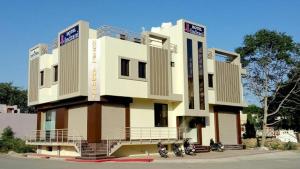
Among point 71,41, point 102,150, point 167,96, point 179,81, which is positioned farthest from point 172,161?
point 71,41

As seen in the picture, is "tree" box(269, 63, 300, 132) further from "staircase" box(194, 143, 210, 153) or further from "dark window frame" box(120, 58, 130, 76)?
"dark window frame" box(120, 58, 130, 76)

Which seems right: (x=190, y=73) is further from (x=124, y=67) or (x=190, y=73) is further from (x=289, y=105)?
(x=289, y=105)

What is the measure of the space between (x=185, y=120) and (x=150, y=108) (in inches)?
145

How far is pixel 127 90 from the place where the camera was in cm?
2533

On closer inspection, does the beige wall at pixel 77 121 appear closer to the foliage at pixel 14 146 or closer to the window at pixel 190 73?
the foliage at pixel 14 146

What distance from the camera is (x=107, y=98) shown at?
80.8ft

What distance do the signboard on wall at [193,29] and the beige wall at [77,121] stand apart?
10.2 m

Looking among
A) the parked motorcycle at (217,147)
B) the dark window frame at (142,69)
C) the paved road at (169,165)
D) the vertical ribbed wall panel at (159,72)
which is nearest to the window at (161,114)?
the vertical ribbed wall panel at (159,72)

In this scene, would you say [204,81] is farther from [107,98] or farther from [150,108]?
[107,98]

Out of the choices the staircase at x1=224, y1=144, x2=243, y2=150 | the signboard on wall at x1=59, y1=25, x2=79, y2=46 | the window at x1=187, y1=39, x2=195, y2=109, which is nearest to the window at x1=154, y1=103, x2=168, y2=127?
the window at x1=187, y1=39, x2=195, y2=109

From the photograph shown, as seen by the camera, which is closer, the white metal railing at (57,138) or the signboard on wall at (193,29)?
the white metal railing at (57,138)

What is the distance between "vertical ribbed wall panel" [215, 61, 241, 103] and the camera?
32.2m

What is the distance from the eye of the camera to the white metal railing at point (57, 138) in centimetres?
2494

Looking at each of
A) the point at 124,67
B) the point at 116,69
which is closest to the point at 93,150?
the point at 116,69
